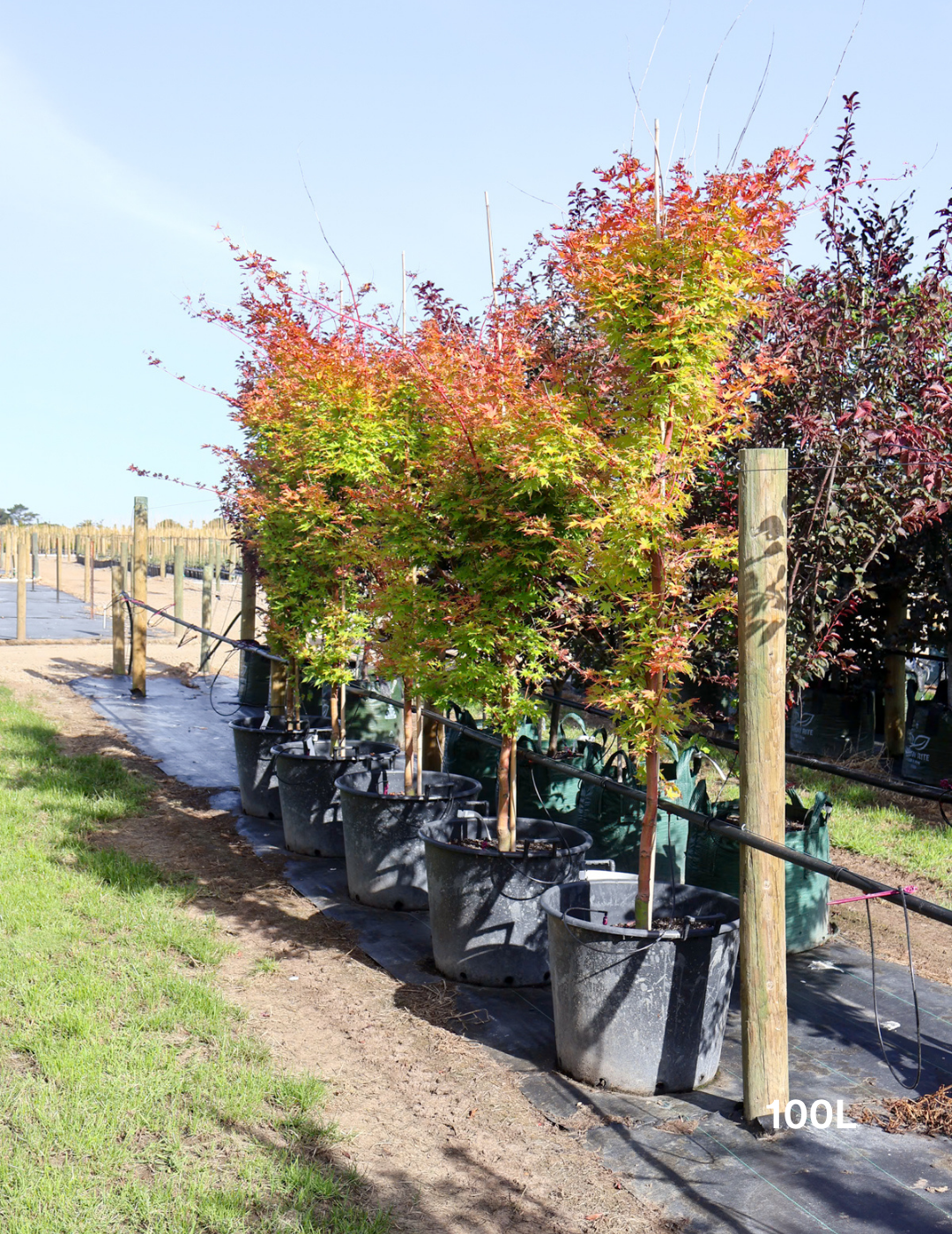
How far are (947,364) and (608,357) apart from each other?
10.6 ft

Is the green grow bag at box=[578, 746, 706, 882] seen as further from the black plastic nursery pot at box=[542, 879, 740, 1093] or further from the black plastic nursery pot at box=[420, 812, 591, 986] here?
the black plastic nursery pot at box=[542, 879, 740, 1093]

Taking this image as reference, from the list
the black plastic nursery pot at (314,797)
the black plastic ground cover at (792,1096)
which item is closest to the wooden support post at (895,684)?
the black plastic ground cover at (792,1096)

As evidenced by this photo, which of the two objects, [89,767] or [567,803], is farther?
[89,767]

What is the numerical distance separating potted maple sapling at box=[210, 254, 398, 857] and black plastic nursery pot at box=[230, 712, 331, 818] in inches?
8.5

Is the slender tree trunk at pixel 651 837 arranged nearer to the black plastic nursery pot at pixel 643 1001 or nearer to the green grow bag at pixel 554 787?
the black plastic nursery pot at pixel 643 1001

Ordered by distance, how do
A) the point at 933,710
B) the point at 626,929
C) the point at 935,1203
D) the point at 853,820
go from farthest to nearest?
the point at 933,710, the point at 853,820, the point at 626,929, the point at 935,1203

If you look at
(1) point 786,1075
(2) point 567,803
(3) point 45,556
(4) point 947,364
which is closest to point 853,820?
(2) point 567,803

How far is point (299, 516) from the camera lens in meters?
6.34

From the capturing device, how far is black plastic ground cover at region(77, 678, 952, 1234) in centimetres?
287

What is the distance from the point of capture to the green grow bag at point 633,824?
5395 mm

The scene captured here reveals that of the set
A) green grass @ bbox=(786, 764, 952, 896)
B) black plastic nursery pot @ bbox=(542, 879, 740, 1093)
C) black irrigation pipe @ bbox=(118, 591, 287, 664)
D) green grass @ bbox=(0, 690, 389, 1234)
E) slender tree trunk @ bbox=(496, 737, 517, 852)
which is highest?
black irrigation pipe @ bbox=(118, 591, 287, 664)

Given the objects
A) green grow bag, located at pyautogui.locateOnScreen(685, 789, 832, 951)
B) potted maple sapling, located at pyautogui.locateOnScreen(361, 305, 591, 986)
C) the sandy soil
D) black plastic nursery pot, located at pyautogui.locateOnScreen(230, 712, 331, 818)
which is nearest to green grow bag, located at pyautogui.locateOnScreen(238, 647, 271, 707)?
the sandy soil

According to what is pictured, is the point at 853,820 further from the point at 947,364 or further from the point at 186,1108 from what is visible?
the point at 186,1108

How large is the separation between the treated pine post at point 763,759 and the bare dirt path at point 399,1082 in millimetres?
660
